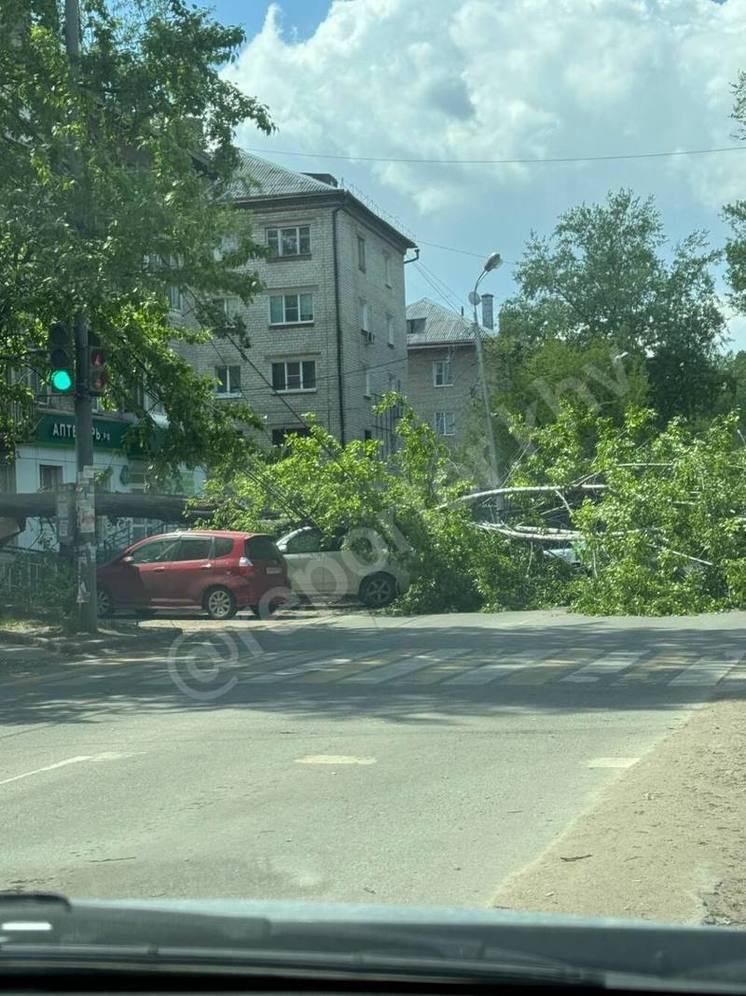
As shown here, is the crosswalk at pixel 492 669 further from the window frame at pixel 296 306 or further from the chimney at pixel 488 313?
the chimney at pixel 488 313

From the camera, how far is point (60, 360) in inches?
734

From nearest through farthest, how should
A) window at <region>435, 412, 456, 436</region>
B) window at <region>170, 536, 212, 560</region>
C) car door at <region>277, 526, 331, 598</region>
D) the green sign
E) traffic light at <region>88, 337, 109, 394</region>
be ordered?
1. traffic light at <region>88, 337, 109, 394</region>
2. window at <region>170, 536, 212, 560</region>
3. car door at <region>277, 526, 331, 598</region>
4. the green sign
5. window at <region>435, 412, 456, 436</region>

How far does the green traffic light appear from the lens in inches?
719

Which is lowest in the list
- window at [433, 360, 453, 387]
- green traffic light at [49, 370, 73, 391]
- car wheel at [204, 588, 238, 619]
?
car wheel at [204, 588, 238, 619]

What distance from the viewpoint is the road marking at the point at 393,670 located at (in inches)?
575

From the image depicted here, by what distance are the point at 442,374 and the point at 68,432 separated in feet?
131

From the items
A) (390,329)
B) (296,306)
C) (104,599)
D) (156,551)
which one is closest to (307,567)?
(156,551)

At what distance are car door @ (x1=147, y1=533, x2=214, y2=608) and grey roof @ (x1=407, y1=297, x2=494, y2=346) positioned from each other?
46.2 meters

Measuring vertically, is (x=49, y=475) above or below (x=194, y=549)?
above

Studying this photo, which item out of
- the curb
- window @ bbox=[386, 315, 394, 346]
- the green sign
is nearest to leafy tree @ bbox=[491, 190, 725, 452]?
window @ bbox=[386, 315, 394, 346]

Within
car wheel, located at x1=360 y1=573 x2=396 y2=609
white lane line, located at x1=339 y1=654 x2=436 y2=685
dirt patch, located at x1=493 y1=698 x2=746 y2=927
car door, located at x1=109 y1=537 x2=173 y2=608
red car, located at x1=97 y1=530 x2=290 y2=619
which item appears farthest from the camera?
car wheel, located at x1=360 y1=573 x2=396 y2=609

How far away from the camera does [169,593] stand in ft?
85.6

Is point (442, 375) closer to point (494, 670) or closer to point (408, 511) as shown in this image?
point (408, 511)

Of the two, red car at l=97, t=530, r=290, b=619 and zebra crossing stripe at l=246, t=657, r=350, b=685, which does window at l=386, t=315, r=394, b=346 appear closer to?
red car at l=97, t=530, r=290, b=619
